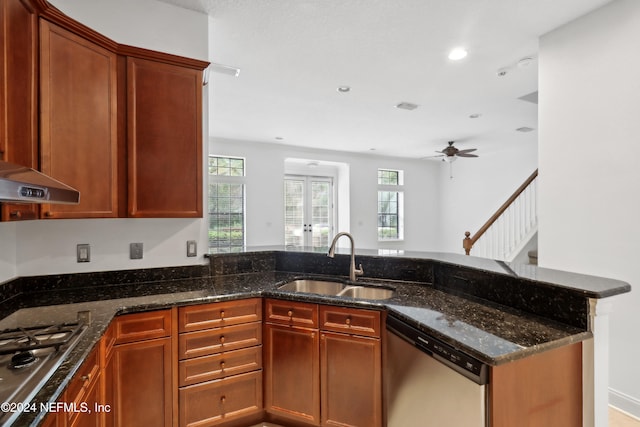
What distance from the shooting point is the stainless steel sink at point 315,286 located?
2.46 meters

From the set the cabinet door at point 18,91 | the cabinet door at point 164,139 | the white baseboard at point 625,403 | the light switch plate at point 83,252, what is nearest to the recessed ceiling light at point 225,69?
the cabinet door at point 164,139

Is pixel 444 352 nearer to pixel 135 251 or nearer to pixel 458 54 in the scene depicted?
pixel 135 251

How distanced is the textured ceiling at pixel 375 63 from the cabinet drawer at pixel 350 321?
2.02 metres

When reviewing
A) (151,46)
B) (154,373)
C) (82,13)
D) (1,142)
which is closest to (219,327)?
(154,373)

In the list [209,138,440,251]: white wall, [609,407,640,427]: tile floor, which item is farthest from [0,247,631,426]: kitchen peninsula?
[209,138,440,251]: white wall

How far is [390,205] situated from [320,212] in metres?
1.87

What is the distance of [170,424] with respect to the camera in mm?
1821

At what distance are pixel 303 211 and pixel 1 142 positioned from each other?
6016 millimetres

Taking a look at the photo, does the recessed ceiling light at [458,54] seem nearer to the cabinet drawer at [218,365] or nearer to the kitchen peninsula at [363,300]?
the kitchen peninsula at [363,300]

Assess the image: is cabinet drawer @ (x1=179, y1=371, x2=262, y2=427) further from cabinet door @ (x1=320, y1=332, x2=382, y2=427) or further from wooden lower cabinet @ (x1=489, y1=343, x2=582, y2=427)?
wooden lower cabinet @ (x1=489, y1=343, x2=582, y2=427)

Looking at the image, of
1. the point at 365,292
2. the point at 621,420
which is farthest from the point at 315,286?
the point at 621,420

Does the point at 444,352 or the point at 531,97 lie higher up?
the point at 531,97

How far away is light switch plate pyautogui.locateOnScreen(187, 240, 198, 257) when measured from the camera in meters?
2.45

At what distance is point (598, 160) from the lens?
223 cm
